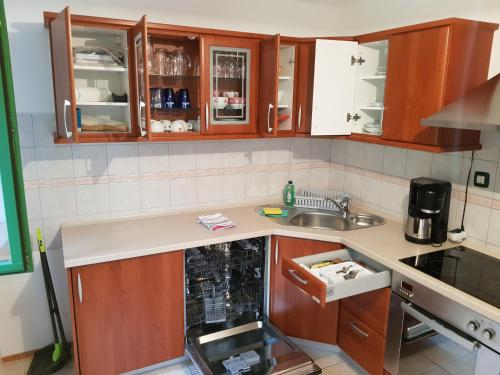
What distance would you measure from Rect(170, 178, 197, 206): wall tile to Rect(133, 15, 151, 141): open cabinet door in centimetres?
54

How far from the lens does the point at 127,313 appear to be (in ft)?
6.83

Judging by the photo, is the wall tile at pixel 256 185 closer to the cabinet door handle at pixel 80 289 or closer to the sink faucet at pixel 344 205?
the sink faucet at pixel 344 205

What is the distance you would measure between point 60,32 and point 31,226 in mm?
1107

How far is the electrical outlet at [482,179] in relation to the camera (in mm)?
2021

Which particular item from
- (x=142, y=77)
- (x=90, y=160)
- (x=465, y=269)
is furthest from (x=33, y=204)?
(x=465, y=269)

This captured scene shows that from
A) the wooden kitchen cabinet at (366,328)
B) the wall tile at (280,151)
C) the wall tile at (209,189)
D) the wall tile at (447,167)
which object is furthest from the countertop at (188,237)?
the wall tile at (280,151)

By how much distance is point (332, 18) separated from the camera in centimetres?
287

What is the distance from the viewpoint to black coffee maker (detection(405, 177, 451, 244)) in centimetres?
204

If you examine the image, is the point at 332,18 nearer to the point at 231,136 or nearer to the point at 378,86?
the point at 378,86

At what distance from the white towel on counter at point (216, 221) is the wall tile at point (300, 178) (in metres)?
0.73

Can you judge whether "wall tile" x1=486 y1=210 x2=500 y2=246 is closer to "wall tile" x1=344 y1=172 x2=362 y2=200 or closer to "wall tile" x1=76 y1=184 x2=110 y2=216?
"wall tile" x1=344 y1=172 x2=362 y2=200

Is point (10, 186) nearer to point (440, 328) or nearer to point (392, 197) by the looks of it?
point (440, 328)

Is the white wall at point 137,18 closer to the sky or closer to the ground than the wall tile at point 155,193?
closer to the sky

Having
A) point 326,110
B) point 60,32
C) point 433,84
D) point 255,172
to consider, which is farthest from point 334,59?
point 60,32
